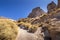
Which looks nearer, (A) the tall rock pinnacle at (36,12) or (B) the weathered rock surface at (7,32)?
(B) the weathered rock surface at (7,32)

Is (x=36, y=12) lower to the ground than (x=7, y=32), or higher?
higher

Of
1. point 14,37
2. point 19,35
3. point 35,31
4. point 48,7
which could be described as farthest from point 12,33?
point 48,7

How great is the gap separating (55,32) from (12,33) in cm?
635

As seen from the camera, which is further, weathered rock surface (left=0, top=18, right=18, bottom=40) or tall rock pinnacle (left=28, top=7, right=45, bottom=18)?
tall rock pinnacle (left=28, top=7, right=45, bottom=18)

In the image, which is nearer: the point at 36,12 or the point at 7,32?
the point at 7,32

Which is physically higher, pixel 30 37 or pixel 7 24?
pixel 7 24

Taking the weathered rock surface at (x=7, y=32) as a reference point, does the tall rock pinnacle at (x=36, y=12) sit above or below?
above

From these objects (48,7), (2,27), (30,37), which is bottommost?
(30,37)

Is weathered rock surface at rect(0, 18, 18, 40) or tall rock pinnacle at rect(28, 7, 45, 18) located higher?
tall rock pinnacle at rect(28, 7, 45, 18)

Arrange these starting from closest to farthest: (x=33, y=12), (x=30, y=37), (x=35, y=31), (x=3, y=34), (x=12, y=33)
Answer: (x=3, y=34)
(x=12, y=33)
(x=30, y=37)
(x=35, y=31)
(x=33, y=12)

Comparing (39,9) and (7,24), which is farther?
(39,9)

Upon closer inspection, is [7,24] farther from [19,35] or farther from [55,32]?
[55,32]

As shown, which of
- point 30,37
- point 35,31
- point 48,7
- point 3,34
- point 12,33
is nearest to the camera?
point 3,34

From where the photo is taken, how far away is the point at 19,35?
21.9 metres
